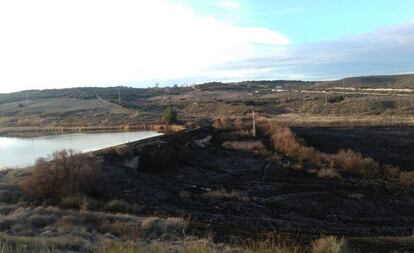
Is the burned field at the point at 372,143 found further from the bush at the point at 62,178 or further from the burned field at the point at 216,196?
the bush at the point at 62,178

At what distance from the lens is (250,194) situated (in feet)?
85.8

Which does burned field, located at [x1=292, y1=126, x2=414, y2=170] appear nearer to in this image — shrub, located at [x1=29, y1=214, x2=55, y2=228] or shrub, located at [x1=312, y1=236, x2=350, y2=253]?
shrub, located at [x1=312, y1=236, x2=350, y2=253]

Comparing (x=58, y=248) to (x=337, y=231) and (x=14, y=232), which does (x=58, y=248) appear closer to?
(x=14, y=232)

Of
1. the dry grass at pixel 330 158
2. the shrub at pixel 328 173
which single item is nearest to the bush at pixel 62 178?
the shrub at pixel 328 173

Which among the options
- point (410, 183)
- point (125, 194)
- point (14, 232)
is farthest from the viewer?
point (410, 183)

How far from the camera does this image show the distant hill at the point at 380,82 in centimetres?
14100

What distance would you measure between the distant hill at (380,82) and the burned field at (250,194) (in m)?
109

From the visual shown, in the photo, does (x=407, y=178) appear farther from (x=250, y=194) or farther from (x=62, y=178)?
(x=62, y=178)

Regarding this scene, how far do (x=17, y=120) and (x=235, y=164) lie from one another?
6426 centimetres

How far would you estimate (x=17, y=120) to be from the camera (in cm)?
8994

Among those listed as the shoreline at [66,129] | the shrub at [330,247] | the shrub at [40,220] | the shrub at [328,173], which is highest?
the shrub at [330,247]

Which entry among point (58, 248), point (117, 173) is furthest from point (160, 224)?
point (117, 173)

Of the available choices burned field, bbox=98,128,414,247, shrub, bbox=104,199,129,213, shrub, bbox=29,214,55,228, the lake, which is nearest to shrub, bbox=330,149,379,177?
burned field, bbox=98,128,414,247

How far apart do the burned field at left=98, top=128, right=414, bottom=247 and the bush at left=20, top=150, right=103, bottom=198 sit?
1.21 meters
